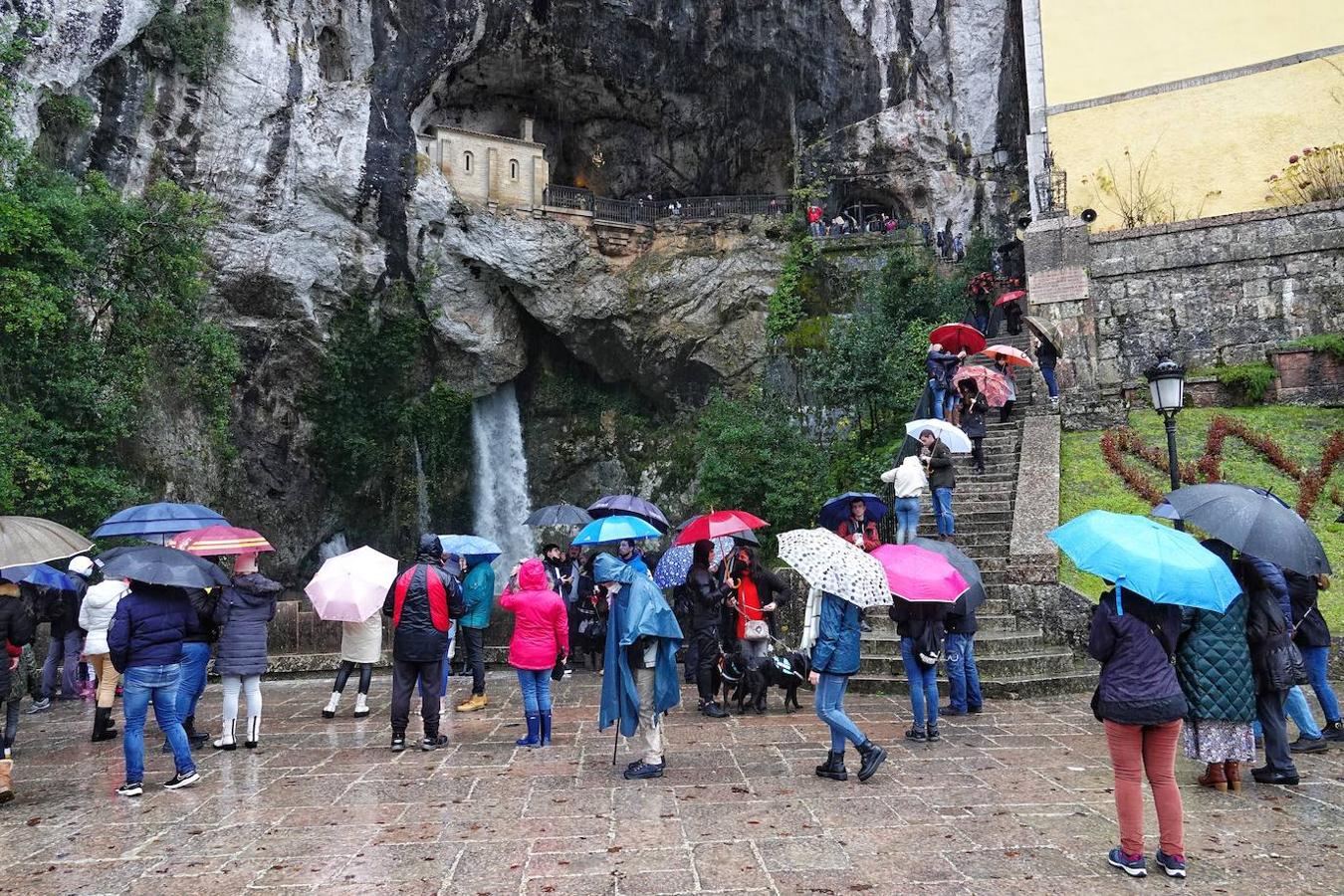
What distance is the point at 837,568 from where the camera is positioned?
17.2 feet

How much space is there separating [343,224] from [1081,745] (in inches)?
866

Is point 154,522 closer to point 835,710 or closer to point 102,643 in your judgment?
point 102,643

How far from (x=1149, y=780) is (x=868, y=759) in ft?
5.98

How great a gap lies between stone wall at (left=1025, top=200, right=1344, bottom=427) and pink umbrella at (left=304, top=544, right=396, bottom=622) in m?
12.4

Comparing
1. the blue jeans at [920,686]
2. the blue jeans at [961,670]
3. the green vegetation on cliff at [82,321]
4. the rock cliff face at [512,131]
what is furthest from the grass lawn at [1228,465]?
the green vegetation on cliff at [82,321]

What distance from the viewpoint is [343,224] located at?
22.5 m

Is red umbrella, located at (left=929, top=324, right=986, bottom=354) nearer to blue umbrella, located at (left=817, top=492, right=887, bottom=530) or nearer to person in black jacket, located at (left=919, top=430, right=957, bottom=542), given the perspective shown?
person in black jacket, located at (left=919, top=430, right=957, bottom=542)

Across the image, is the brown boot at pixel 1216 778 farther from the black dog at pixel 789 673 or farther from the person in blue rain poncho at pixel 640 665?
the person in blue rain poncho at pixel 640 665

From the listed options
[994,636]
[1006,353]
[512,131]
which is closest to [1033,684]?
Answer: [994,636]

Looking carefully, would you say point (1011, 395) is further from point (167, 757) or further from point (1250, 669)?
point (167, 757)

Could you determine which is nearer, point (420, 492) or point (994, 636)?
point (994, 636)

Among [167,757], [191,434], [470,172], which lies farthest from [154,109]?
[167,757]

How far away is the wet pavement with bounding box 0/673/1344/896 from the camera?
390 centimetres

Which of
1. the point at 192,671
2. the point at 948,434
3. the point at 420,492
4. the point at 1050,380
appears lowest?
the point at 192,671
